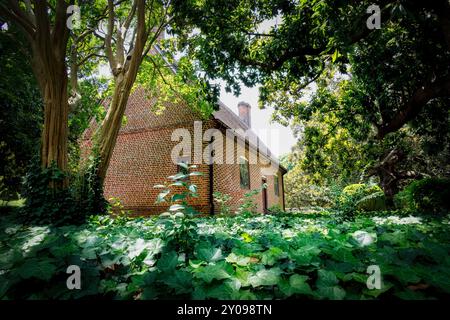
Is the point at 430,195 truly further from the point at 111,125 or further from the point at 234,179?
the point at 111,125

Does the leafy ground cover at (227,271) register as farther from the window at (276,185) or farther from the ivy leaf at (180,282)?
the window at (276,185)

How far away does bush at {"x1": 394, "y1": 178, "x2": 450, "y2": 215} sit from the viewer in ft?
24.8

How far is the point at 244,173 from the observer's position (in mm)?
15227

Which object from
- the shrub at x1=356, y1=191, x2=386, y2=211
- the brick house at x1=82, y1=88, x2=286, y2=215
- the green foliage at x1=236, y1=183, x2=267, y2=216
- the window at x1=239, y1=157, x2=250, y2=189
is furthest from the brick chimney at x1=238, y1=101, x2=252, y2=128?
the green foliage at x1=236, y1=183, x2=267, y2=216

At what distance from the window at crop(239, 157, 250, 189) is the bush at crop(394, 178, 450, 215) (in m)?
7.95

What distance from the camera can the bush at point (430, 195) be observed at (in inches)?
298

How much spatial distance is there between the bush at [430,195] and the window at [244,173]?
26.1ft

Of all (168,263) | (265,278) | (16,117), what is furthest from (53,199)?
(16,117)

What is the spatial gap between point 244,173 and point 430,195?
8.99m

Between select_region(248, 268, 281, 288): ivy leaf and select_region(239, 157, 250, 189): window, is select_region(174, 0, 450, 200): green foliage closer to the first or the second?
select_region(248, 268, 281, 288): ivy leaf

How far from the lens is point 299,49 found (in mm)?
6289

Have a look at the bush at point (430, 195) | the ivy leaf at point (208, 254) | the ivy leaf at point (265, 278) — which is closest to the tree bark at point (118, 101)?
the ivy leaf at point (208, 254)
